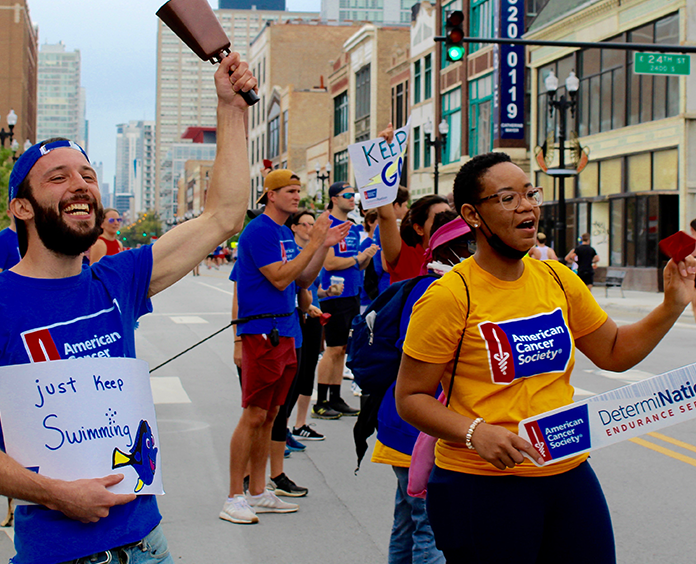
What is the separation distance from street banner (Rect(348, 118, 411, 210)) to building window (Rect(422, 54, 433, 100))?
131ft

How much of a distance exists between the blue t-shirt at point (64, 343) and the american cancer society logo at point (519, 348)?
3.71 feet

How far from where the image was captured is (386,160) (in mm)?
5605

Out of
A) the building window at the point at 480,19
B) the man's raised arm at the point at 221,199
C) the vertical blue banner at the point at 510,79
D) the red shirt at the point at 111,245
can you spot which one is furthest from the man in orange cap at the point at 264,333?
the building window at the point at 480,19

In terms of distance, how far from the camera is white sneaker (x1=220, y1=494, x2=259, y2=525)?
17.5ft

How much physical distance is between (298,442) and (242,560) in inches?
109

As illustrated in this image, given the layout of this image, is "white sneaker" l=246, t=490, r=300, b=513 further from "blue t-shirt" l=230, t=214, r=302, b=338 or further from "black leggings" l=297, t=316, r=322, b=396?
"black leggings" l=297, t=316, r=322, b=396

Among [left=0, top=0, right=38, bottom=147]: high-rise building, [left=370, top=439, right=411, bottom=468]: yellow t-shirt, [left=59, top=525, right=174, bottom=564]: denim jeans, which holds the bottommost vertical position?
[left=370, top=439, right=411, bottom=468]: yellow t-shirt

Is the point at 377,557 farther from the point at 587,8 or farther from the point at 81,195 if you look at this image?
the point at 587,8

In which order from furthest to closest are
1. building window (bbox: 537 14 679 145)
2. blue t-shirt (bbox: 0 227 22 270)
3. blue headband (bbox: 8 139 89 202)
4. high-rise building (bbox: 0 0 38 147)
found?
high-rise building (bbox: 0 0 38 147), building window (bbox: 537 14 679 145), blue t-shirt (bbox: 0 227 22 270), blue headband (bbox: 8 139 89 202)

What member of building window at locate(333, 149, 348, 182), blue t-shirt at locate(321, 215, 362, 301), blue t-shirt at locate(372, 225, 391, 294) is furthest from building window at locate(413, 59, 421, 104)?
blue t-shirt at locate(372, 225, 391, 294)

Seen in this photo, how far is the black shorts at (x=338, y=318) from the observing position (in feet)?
28.5

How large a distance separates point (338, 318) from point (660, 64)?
10.9 metres

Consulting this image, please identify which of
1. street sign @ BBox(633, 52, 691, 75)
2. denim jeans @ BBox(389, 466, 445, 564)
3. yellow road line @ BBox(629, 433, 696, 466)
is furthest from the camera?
street sign @ BBox(633, 52, 691, 75)

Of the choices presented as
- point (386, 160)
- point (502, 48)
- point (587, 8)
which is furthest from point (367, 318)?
point (502, 48)
